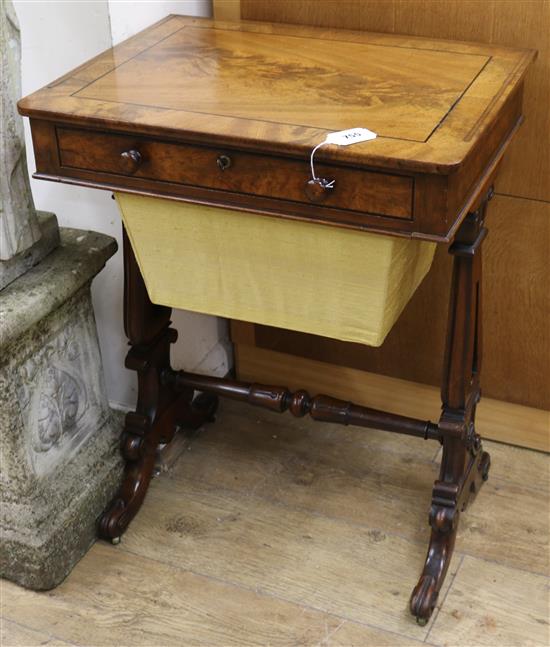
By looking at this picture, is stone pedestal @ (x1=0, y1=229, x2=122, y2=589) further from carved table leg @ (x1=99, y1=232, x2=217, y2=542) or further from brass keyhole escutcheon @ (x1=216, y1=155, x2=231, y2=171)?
brass keyhole escutcheon @ (x1=216, y1=155, x2=231, y2=171)

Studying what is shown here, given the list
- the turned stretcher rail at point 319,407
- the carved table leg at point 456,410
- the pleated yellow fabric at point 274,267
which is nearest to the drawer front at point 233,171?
the pleated yellow fabric at point 274,267

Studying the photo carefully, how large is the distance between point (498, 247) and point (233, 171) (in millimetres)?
928

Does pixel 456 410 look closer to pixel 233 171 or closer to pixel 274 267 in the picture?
pixel 274 267

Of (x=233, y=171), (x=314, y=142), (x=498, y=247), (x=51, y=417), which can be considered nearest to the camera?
(x=314, y=142)

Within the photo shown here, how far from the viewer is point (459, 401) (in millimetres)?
2350

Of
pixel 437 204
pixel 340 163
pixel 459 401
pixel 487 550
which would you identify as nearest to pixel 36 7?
pixel 340 163

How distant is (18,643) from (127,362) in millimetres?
719

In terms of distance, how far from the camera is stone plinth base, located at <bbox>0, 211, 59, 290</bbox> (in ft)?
7.65

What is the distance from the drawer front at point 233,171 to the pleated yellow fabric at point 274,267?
12 cm

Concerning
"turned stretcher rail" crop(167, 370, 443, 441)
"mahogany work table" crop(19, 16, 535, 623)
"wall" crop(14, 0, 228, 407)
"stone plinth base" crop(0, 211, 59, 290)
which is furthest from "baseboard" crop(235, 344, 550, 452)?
"stone plinth base" crop(0, 211, 59, 290)

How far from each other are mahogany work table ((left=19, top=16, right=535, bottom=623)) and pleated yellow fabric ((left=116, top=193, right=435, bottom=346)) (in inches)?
1.2

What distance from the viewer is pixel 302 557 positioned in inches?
99.8

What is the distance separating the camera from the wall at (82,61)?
2.39 m

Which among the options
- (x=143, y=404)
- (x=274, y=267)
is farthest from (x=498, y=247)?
(x=143, y=404)
